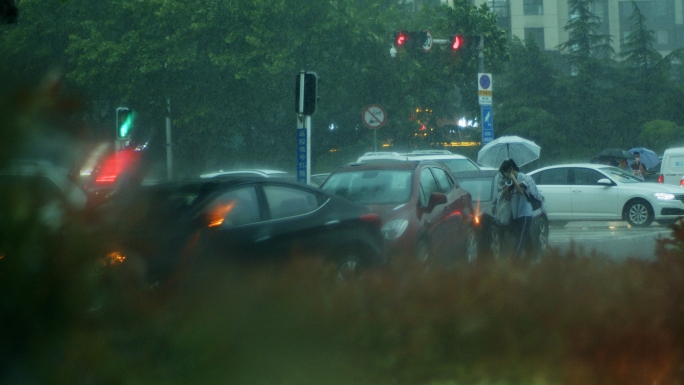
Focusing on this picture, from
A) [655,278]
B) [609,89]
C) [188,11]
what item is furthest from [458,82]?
[655,278]

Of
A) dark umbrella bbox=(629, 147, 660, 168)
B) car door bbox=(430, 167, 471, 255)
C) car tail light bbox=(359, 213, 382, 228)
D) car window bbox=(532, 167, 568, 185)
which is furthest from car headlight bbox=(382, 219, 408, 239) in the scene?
dark umbrella bbox=(629, 147, 660, 168)

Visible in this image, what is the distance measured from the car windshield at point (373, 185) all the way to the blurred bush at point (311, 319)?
5.92 meters

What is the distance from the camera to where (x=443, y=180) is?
13078 millimetres

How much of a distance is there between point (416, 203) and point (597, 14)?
7095 cm

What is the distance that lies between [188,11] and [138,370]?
3012cm

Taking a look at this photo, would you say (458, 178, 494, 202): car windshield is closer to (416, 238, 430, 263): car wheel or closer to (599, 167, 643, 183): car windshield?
(416, 238, 430, 263): car wheel

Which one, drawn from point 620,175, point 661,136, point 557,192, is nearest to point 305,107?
point 557,192

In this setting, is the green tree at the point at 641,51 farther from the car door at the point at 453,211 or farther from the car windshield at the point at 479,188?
the car door at the point at 453,211

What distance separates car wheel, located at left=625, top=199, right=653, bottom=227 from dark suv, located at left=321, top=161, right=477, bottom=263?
8.74 metres

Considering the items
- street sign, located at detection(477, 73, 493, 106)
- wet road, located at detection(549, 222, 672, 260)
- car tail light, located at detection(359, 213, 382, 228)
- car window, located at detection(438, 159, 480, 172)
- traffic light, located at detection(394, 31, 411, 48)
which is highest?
traffic light, located at detection(394, 31, 411, 48)

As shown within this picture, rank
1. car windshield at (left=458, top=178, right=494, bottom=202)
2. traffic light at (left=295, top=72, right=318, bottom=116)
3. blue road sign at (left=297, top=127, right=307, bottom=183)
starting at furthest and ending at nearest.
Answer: car windshield at (left=458, top=178, right=494, bottom=202) → blue road sign at (left=297, top=127, right=307, bottom=183) → traffic light at (left=295, top=72, right=318, bottom=116)

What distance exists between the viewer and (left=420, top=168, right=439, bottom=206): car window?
39.6 ft

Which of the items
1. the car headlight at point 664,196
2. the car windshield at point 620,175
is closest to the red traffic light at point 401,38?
the car windshield at point 620,175

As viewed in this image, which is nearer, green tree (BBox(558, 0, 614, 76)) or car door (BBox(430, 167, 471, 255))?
car door (BBox(430, 167, 471, 255))
